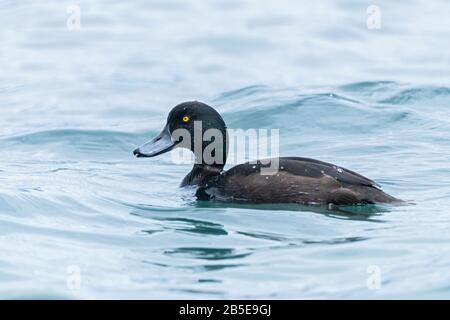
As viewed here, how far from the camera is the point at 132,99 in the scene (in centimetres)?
1748

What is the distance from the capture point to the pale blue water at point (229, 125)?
867cm

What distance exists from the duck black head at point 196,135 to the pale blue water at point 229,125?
17.3 inches

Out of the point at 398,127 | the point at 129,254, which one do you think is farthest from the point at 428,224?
the point at 398,127

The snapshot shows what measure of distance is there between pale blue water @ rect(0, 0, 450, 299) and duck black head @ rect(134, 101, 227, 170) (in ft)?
1.44

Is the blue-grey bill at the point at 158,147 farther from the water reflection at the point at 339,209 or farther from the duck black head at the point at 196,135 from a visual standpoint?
the water reflection at the point at 339,209

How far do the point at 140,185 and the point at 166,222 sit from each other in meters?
1.99

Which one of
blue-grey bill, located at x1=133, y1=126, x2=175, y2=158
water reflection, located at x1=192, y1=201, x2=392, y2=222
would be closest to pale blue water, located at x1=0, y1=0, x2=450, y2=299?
water reflection, located at x1=192, y1=201, x2=392, y2=222

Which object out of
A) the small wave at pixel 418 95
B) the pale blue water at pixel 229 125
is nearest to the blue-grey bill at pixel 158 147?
the pale blue water at pixel 229 125

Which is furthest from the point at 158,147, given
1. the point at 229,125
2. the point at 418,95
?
the point at 418,95

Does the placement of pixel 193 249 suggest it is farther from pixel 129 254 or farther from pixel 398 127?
pixel 398 127

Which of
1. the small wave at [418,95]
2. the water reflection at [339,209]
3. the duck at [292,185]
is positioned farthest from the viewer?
the small wave at [418,95]

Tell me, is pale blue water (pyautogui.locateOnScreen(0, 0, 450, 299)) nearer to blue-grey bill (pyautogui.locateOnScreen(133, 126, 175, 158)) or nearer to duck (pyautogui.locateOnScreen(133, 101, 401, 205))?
duck (pyautogui.locateOnScreen(133, 101, 401, 205))

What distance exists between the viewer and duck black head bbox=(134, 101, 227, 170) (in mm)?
11469

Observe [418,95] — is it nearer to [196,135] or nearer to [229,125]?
[229,125]
